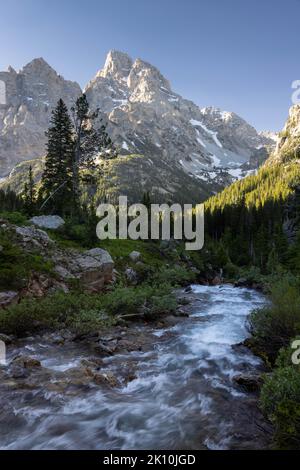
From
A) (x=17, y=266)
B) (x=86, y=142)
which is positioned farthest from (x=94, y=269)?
(x=86, y=142)

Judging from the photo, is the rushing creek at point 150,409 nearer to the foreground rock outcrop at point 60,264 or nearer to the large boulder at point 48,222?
the foreground rock outcrop at point 60,264

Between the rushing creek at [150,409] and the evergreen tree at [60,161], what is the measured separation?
27.3 meters

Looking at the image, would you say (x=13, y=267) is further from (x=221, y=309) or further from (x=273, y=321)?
(x=221, y=309)

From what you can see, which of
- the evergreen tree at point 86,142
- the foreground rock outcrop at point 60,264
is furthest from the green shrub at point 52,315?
the evergreen tree at point 86,142

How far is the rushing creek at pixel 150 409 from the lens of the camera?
7617mm

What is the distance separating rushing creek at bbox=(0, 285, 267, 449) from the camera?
25.0 feet

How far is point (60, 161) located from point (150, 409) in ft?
117

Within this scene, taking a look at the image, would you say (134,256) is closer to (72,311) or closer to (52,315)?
(72,311)

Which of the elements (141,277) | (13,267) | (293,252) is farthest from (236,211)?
(13,267)

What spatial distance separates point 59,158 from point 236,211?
227 feet

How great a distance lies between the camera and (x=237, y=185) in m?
162

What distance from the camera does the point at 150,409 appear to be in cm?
916

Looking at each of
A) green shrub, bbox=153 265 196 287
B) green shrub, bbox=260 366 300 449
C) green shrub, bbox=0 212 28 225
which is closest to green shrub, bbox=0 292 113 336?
green shrub, bbox=260 366 300 449

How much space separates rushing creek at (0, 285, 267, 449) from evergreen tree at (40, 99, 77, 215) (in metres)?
27.3
